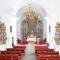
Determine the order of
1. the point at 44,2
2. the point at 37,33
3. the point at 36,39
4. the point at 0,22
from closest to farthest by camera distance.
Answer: the point at 0,22 < the point at 44,2 < the point at 36,39 < the point at 37,33

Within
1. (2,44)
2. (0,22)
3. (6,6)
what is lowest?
(2,44)

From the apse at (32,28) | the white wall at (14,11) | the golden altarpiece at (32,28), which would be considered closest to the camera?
the white wall at (14,11)

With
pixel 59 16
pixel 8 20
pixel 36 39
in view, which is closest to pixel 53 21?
pixel 59 16

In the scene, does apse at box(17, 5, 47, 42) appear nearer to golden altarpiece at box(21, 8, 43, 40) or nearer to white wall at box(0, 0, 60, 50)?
golden altarpiece at box(21, 8, 43, 40)

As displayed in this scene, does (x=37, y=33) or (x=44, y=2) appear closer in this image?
(x=44, y=2)

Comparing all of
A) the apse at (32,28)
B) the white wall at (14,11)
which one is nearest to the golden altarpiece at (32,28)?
the apse at (32,28)

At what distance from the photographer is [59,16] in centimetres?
2259

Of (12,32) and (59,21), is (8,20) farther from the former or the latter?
(59,21)

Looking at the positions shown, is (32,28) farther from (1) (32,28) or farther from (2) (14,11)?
(2) (14,11)

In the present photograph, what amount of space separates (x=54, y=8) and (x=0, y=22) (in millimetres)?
5501

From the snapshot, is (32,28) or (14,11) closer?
(14,11)

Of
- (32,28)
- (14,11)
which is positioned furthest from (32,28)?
(14,11)

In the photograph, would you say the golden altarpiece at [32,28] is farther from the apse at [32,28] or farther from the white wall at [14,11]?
the white wall at [14,11]

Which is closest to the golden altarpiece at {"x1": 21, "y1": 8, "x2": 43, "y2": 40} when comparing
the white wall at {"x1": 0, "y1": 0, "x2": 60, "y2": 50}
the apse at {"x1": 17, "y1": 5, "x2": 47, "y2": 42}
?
the apse at {"x1": 17, "y1": 5, "x2": 47, "y2": 42}
